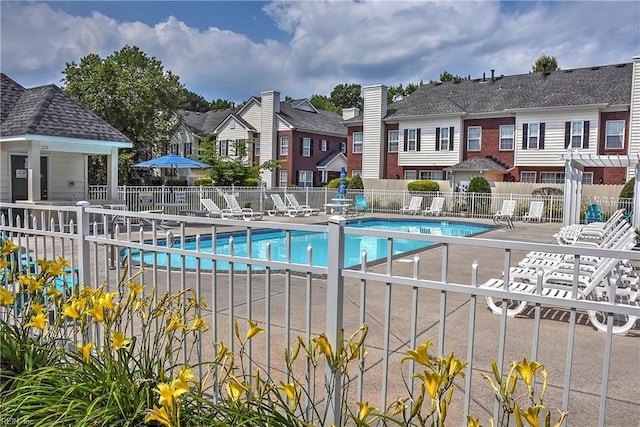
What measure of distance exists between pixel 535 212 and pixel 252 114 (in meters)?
23.1

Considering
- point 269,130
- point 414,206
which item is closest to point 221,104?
point 269,130

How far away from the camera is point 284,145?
36.1 metres

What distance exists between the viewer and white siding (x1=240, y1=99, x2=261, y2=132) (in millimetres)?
36950

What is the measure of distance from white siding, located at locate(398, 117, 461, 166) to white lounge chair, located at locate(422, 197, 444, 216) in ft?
16.0

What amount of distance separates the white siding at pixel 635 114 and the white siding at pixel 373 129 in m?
13.5

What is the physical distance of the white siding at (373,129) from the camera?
1220 inches

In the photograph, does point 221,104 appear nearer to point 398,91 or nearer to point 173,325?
point 398,91

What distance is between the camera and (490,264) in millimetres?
9367

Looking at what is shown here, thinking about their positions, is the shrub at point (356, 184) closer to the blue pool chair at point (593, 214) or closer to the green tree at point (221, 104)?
the blue pool chair at point (593, 214)

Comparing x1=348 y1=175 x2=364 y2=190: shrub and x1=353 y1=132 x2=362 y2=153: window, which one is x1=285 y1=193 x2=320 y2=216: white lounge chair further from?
x1=353 y1=132 x2=362 y2=153: window

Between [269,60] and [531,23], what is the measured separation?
18.8ft

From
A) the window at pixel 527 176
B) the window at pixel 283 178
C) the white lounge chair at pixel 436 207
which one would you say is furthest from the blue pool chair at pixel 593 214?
the window at pixel 283 178

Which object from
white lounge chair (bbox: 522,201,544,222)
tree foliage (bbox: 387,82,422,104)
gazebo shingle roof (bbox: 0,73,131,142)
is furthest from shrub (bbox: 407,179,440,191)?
tree foliage (bbox: 387,82,422,104)

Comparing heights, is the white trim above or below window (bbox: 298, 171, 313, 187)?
above
